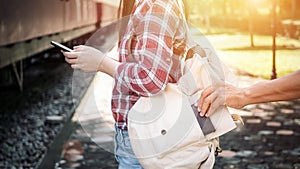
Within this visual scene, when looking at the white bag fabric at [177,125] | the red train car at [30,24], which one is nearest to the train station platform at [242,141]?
the red train car at [30,24]

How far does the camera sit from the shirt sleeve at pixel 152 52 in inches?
75.1

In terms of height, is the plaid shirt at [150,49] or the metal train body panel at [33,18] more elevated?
the plaid shirt at [150,49]

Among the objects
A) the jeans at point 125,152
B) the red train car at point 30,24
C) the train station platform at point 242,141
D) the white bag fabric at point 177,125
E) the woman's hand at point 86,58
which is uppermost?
the woman's hand at point 86,58

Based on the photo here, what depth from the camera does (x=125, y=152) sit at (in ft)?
7.00

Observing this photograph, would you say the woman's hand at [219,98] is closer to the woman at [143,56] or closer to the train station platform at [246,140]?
the woman at [143,56]

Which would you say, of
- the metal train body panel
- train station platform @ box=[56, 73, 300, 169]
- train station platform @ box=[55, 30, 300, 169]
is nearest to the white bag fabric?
train station platform @ box=[55, 30, 300, 169]

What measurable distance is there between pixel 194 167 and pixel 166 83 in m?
0.31

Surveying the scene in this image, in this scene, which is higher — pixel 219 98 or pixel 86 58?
pixel 86 58

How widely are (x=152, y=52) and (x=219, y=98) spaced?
29 centimetres

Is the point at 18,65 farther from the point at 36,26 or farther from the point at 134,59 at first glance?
the point at 134,59

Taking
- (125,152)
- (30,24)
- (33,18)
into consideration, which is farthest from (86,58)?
(33,18)

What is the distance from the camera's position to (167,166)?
6.45 ft

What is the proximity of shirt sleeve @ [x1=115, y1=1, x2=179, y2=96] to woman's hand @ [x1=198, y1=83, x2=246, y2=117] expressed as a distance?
15cm

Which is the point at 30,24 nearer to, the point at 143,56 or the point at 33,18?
the point at 33,18
